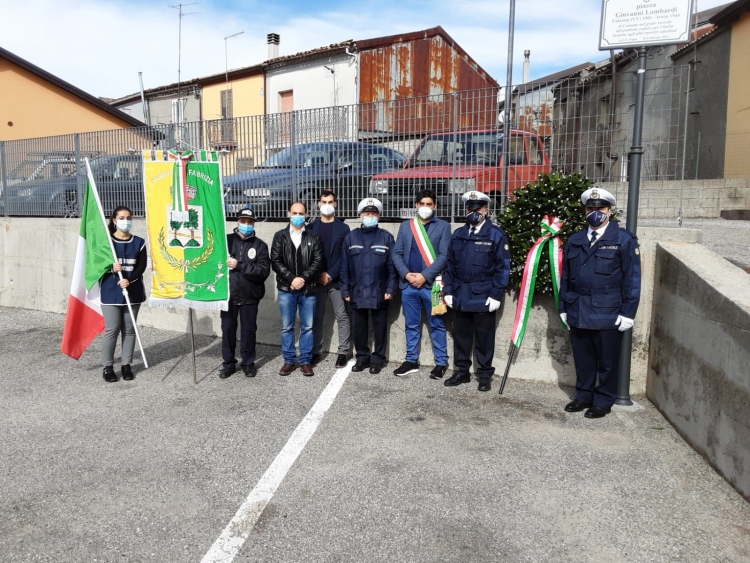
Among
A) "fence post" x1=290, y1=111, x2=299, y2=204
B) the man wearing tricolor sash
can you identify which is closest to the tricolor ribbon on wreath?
the man wearing tricolor sash

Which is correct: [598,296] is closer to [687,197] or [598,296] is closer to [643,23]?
[643,23]

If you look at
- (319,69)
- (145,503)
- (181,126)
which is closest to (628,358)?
(145,503)

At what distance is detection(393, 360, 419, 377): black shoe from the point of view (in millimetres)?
6523

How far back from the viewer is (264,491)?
392cm

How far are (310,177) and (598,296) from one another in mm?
4465

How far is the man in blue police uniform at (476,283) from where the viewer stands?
5.87 meters

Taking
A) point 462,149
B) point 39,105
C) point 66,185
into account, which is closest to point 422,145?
point 462,149

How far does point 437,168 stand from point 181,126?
458 centimetres

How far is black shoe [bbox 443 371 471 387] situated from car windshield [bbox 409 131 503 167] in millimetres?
2427

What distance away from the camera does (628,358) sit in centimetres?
537

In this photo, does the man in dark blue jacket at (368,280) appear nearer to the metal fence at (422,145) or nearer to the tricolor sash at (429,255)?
the tricolor sash at (429,255)

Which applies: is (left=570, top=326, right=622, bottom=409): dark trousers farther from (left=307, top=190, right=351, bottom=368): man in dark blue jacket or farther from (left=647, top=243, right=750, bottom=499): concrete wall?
(left=307, top=190, right=351, bottom=368): man in dark blue jacket

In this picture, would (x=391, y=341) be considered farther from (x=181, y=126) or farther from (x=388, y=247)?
(x=181, y=126)

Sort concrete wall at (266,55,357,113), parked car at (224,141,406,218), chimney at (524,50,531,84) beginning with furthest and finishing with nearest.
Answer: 1. chimney at (524,50,531,84)
2. concrete wall at (266,55,357,113)
3. parked car at (224,141,406,218)
